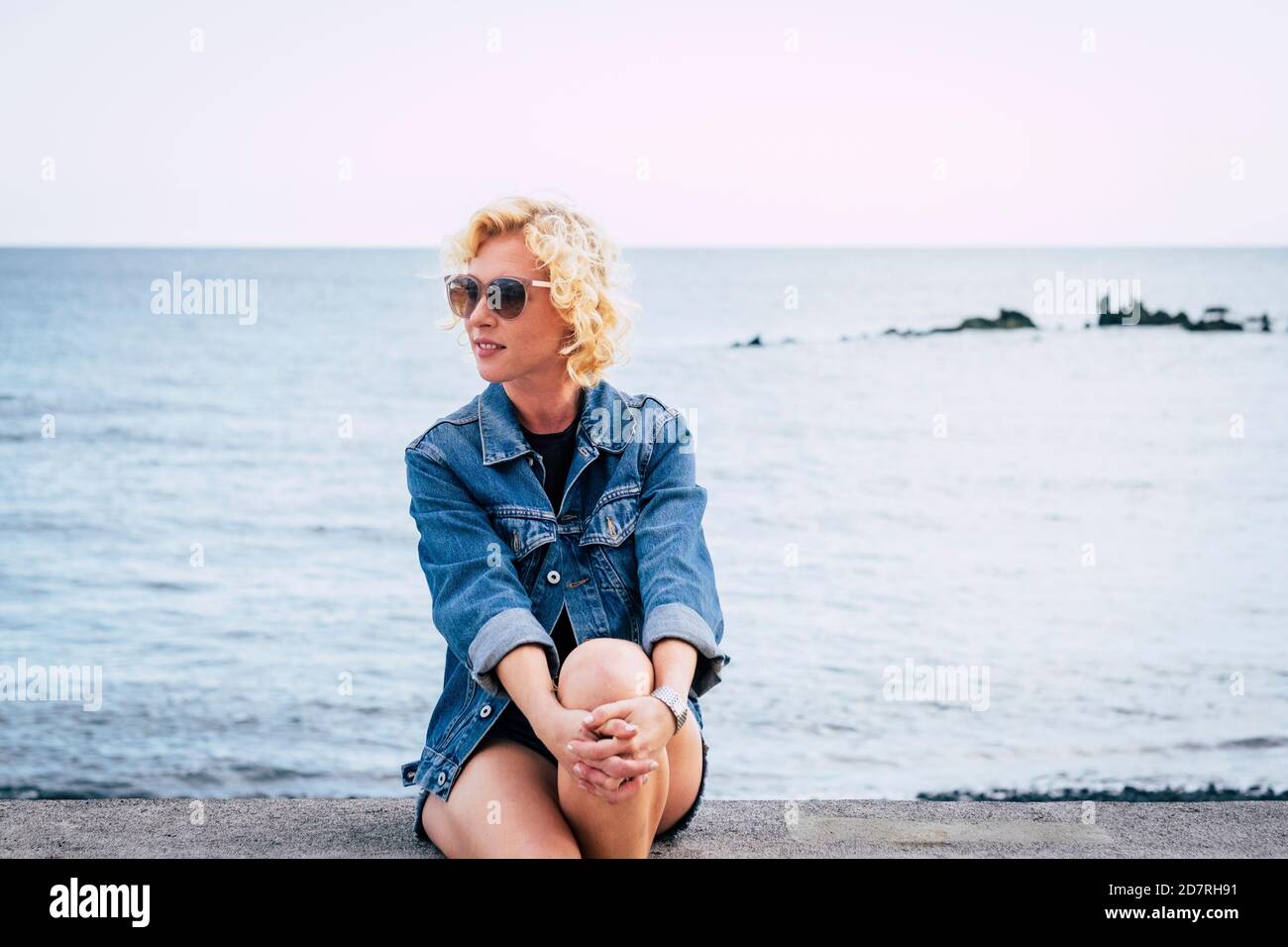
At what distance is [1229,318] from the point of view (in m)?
46.7

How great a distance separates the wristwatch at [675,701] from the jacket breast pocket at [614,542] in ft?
1.23

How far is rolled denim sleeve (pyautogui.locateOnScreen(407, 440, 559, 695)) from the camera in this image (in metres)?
2.59

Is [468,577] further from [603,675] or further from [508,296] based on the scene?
[508,296]

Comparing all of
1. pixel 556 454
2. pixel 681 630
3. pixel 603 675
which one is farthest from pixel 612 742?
pixel 556 454

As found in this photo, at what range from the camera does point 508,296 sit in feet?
9.10

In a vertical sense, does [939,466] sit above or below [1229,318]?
below

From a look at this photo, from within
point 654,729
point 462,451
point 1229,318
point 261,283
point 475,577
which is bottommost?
point 654,729

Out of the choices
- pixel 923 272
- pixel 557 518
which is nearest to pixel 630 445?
pixel 557 518

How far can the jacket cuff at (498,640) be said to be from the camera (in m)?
2.56

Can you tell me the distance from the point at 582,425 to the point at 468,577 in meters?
0.45

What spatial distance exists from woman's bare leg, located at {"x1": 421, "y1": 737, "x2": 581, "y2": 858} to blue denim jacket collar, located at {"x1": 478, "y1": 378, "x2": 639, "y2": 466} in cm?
64
